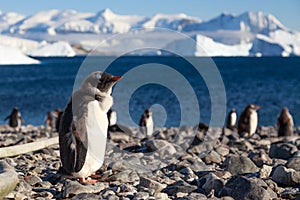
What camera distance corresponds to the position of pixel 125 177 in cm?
478

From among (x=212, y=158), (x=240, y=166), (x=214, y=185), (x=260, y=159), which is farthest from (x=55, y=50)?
(x=214, y=185)

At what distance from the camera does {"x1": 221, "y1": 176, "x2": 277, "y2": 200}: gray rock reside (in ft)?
12.8

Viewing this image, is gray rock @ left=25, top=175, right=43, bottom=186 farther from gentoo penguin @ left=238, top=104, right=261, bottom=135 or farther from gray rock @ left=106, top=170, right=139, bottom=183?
gentoo penguin @ left=238, top=104, right=261, bottom=135

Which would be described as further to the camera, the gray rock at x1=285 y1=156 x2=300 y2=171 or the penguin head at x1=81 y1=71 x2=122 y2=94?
the gray rock at x1=285 y1=156 x2=300 y2=171

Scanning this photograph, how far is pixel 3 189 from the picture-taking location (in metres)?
3.76

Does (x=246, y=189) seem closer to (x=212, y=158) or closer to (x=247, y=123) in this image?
(x=212, y=158)

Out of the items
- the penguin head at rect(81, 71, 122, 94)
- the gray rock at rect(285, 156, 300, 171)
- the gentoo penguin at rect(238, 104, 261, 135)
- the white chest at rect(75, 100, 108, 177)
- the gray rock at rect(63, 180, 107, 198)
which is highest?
the penguin head at rect(81, 71, 122, 94)

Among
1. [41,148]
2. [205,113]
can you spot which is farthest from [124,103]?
[41,148]

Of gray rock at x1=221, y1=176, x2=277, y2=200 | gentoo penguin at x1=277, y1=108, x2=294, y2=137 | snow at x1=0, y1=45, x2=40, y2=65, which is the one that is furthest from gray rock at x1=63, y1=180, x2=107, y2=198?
snow at x1=0, y1=45, x2=40, y2=65

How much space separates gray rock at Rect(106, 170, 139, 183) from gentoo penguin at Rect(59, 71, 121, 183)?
0.21m

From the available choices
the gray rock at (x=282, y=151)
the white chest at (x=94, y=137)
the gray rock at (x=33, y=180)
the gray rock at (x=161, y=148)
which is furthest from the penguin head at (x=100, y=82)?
the gray rock at (x=282, y=151)

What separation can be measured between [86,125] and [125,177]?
614 millimetres

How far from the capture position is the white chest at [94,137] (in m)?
4.57

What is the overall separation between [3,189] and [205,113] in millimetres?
20943
